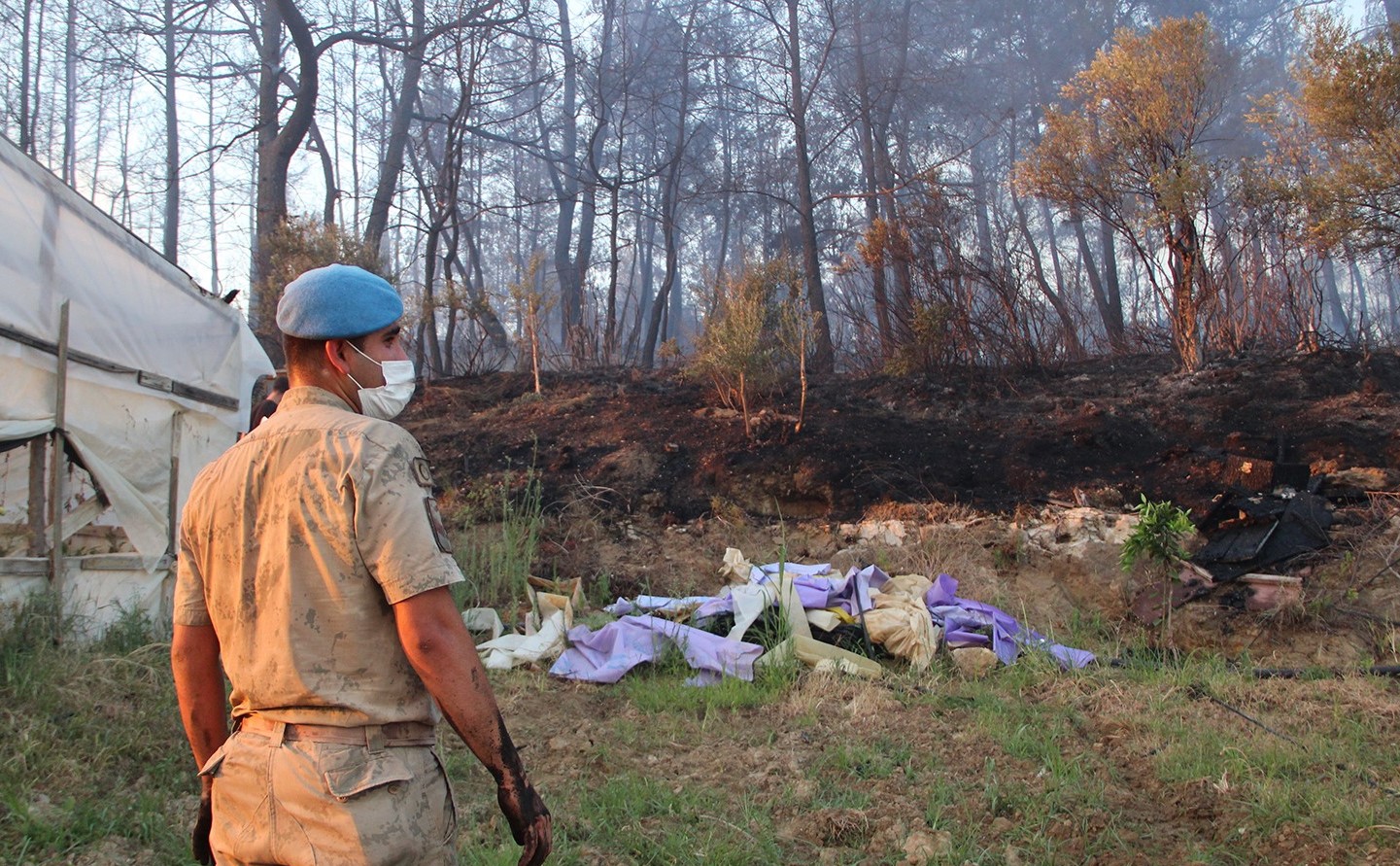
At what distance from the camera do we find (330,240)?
36.9 feet

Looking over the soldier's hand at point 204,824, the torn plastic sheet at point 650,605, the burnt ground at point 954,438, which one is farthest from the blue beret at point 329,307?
the burnt ground at point 954,438

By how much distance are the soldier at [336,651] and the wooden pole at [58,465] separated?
13.6 ft

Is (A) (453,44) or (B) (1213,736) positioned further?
(A) (453,44)

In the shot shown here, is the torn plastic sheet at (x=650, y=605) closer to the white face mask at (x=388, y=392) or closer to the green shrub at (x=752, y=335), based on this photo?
the green shrub at (x=752, y=335)

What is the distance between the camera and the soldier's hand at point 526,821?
175cm

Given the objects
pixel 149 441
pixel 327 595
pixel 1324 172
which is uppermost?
pixel 1324 172

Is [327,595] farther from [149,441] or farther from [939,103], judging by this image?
[939,103]

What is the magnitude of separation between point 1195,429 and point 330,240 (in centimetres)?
957

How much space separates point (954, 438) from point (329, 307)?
24.8 ft

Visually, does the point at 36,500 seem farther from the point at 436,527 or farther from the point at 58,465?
the point at 436,527

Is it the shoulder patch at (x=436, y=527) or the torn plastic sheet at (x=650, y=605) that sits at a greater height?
the shoulder patch at (x=436, y=527)

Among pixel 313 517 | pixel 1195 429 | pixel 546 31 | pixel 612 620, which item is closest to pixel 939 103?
pixel 546 31

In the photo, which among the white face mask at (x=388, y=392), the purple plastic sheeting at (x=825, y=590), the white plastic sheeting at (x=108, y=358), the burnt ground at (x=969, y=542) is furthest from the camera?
the purple plastic sheeting at (x=825, y=590)

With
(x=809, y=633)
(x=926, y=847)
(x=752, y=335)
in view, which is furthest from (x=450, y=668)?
(x=752, y=335)
